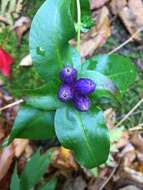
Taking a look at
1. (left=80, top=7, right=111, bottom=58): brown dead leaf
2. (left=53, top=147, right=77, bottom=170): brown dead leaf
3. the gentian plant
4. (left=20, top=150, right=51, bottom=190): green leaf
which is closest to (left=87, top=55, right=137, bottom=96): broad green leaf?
the gentian plant

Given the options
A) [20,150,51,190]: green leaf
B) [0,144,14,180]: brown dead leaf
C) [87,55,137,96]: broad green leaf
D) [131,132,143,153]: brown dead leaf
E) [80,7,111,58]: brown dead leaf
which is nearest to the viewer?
[87,55,137,96]: broad green leaf

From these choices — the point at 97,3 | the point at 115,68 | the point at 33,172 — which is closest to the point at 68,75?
the point at 115,68

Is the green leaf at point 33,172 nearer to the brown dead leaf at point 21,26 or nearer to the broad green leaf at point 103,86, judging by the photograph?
the broad green leaf at point 103,86

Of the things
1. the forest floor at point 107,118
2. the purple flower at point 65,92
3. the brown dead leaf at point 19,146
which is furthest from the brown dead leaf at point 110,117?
the purple flower at point 65,92

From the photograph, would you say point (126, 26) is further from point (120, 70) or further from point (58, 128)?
point (58, 128)

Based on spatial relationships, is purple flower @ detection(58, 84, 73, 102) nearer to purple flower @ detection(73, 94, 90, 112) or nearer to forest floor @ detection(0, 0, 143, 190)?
purple flower @ detection(73, 94, 90, 112)
